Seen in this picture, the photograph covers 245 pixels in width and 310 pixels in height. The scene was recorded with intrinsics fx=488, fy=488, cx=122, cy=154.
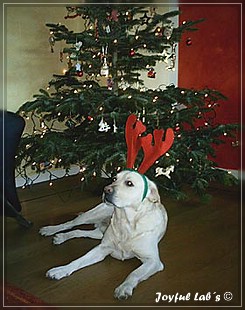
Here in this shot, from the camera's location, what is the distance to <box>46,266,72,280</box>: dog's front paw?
2123mm

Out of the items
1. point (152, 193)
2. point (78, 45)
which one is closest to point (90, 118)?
point (78, 45)

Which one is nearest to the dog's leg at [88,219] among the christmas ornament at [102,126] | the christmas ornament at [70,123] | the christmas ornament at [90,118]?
the christmas ornament at [102,126]

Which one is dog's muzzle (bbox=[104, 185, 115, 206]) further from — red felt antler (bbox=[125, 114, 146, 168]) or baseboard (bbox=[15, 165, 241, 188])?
baseboard (bbox=[15, 165, 241, 188])

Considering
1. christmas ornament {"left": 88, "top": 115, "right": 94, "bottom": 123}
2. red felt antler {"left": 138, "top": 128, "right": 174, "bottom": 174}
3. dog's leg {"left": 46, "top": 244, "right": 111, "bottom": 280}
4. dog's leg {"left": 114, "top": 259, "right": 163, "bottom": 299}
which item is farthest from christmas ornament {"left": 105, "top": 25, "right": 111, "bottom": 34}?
dog's leg {"left": 114, "top": 259, "right": 163, "bottom": 299}

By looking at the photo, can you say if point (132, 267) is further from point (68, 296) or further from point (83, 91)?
point (83, 91)

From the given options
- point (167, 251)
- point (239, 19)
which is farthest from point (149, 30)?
point (167, 251)

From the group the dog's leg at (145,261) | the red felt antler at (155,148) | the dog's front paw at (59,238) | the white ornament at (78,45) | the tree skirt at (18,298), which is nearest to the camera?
the tree skirt at (18,298)

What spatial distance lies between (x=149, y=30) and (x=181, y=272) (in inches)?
59.8

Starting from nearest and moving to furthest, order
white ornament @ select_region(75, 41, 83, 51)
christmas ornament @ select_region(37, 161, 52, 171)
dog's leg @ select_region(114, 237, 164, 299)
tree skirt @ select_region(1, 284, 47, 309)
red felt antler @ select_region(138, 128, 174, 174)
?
1. tree skirt @ select_region(1, 284, 47, 309)
2. dog's leg @ select_region(114, 237, 164, 299)
3. red felt antler @ select_region(138, 128, 174, 174)
4. white ornament @ select_region(75, 41, 83, 51)
5. christmas ornament @ select_region(37, 161, 52, 171)

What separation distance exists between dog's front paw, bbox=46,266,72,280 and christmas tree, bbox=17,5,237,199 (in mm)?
753

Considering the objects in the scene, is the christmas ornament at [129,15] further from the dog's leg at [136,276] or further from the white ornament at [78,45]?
the dog's leg at [136,276]

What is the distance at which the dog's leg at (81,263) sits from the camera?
2.14 meters

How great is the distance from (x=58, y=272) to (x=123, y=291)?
0.34 m

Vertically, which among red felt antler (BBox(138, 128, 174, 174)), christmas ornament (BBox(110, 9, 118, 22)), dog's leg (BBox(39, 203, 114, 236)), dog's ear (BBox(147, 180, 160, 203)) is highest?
christmas ornament (BBox(110, 9, 118, 22))
